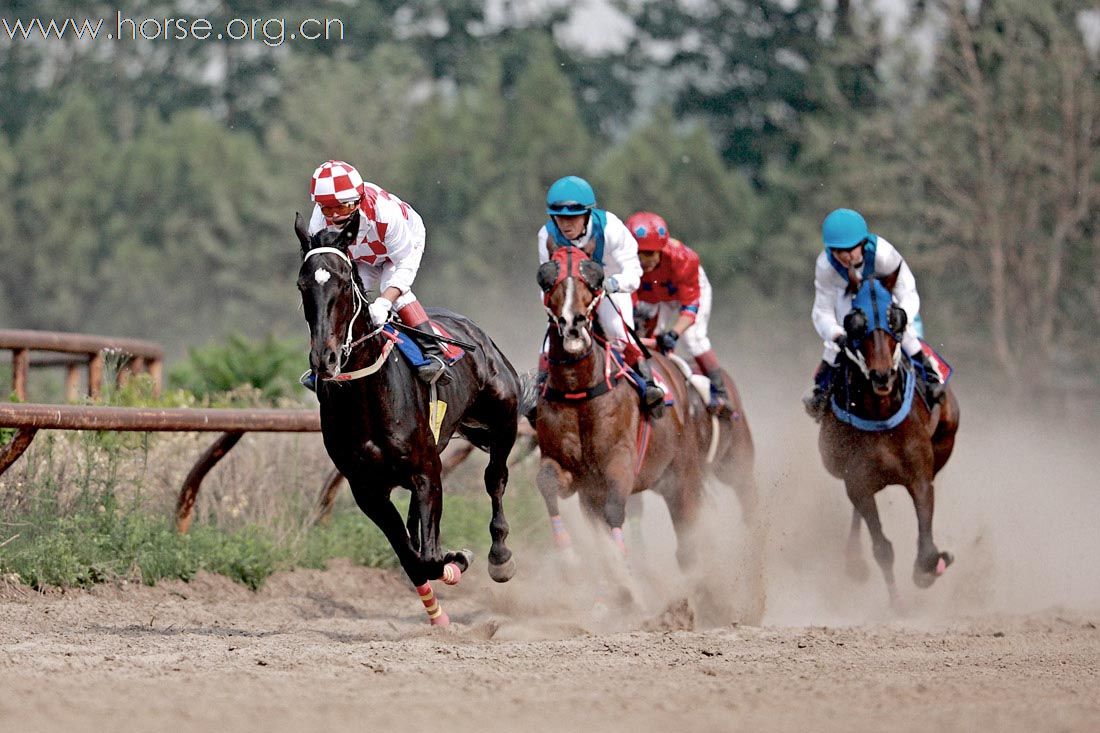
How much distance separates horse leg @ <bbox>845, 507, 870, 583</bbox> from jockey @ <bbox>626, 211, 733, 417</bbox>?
123cm

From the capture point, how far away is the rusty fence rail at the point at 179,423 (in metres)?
8.17

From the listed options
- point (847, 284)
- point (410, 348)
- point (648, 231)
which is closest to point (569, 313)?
point (410, 348)

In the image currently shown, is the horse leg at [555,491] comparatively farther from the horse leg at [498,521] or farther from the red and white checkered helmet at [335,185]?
the red and white checkered helmet at [335,185]

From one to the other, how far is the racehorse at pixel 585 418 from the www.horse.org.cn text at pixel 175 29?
99.7 ft

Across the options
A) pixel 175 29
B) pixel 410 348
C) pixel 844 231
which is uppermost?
pixel 175 29

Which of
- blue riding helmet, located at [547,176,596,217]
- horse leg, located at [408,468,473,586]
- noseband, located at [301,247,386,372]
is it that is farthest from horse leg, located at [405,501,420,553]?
blue riding helmet, located at [547,176,596,217]

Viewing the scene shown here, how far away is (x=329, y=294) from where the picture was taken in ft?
24.1

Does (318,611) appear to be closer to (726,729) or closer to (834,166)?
(726,729)

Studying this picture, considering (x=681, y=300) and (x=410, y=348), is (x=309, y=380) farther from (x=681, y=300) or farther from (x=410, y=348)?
(x=681, y=300)

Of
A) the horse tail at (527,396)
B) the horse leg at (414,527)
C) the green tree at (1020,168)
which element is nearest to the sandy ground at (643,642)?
the horse leg at (414,527)

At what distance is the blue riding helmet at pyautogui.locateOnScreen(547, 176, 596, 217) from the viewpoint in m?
9.52

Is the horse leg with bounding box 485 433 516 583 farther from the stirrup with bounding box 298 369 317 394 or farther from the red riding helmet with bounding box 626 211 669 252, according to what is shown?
the red riding helmet with bounding box 626 211 669 252

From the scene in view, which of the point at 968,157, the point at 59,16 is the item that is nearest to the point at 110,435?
the point at 968,157

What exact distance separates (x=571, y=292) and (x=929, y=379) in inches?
116
